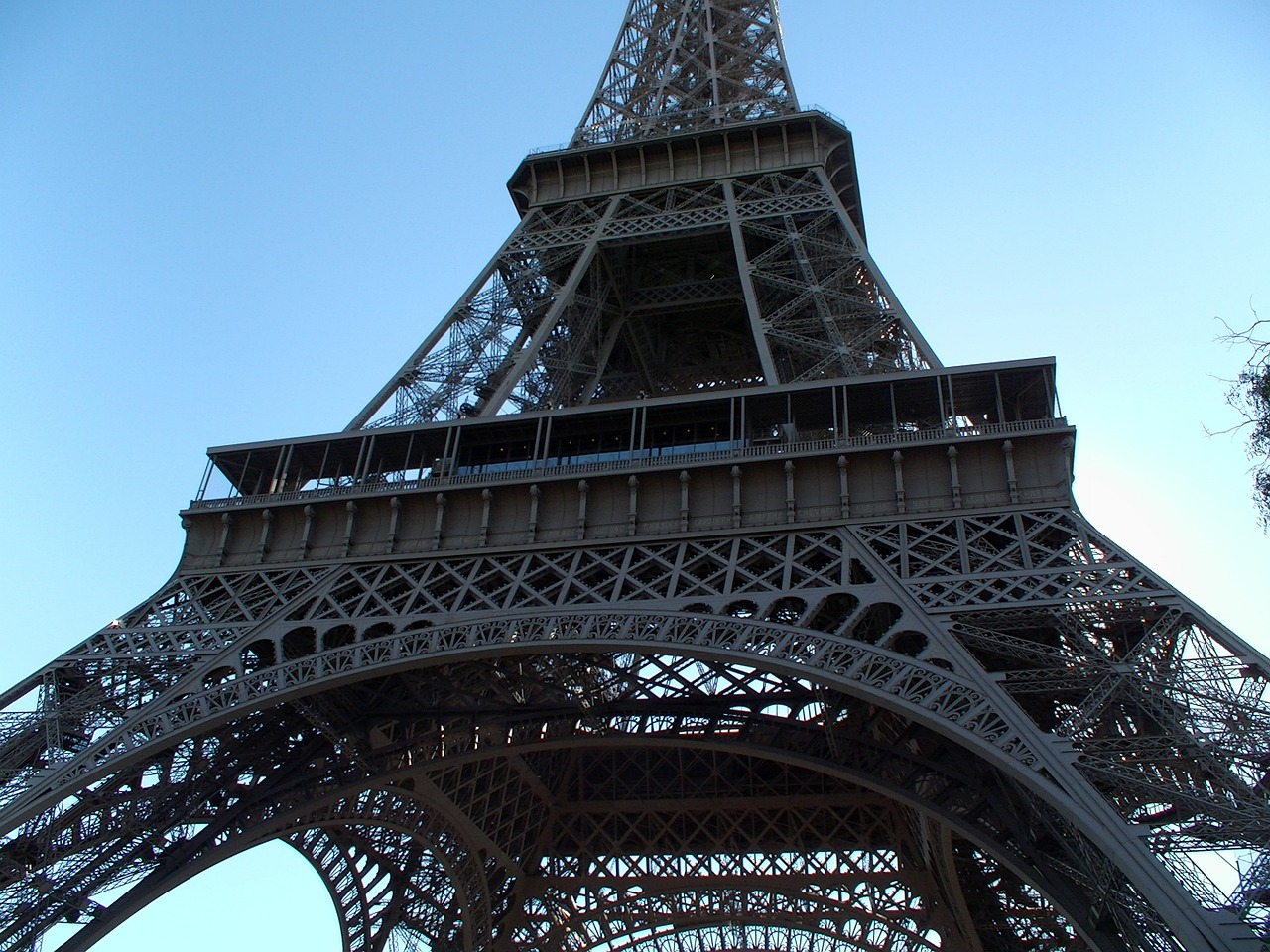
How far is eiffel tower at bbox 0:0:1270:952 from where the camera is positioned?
16.8 metres

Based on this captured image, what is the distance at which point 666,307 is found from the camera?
3478 cm

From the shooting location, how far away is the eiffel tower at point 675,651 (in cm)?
1678

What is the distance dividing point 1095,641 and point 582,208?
20.4 meters

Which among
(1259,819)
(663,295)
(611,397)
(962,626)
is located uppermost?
(663,295)

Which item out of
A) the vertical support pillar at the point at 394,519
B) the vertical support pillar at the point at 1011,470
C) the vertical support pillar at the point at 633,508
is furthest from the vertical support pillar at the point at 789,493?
the vertical support pillar at the point at 394,519

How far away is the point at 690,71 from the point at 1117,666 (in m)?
29.4

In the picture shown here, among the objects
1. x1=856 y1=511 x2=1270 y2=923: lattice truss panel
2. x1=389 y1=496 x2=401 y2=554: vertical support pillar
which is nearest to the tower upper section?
x1=389 y1=496 x2=401 y2=554: vertical support pillar

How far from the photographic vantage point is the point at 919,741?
Result: 78.8ft

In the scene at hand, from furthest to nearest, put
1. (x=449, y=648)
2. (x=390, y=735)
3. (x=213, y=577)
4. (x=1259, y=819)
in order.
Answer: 1. (x=390, y=735)
2. (x=213, y=577)
3. (x=449, y=648)
4. (x=1259, y=819)

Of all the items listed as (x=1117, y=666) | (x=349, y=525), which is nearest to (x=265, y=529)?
(x=349, y=525)

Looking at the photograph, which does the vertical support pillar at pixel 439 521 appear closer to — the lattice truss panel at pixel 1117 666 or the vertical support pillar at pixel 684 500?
the vertical support pillar at pixel 684 500

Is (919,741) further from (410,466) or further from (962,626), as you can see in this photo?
(410,466)

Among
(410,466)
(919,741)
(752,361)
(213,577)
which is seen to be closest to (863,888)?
(919,741)

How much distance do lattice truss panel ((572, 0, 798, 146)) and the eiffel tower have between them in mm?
1598
